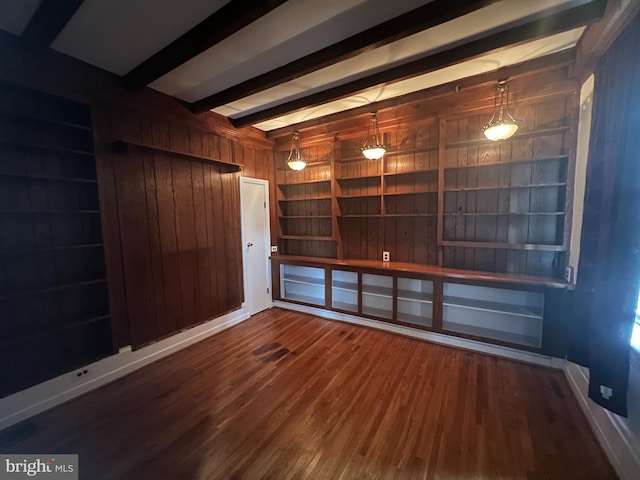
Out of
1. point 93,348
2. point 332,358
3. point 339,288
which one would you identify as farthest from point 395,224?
point 93,348

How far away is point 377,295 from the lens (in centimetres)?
356

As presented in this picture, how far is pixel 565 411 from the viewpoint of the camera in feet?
6.34

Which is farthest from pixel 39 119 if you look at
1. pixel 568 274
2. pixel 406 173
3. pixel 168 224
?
pixel 568 274

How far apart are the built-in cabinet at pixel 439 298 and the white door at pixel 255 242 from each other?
28cm

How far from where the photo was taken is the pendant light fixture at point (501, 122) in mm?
2250

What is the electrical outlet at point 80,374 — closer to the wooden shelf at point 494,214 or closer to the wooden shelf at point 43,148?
the wooden shelf at point 43,148

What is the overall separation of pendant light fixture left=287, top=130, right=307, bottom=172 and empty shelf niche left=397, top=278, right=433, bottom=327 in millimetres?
2123

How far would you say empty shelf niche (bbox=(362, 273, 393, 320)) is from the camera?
352 centimetres

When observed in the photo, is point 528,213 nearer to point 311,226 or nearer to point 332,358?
point 332,358

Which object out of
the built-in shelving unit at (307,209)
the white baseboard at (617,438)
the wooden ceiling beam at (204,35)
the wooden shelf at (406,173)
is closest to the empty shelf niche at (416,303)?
the built-in shelving unit at (307,209)

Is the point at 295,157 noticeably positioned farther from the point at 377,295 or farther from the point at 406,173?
the point at 377,295

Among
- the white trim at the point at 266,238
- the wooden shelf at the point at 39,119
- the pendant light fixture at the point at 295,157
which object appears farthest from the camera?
the white trim at the point at 266,238

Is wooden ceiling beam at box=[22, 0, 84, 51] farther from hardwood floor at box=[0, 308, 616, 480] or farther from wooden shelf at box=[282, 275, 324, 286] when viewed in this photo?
wooden shelf at box=[282, 275, 324, 286]

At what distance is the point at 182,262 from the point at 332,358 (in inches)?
79.7
